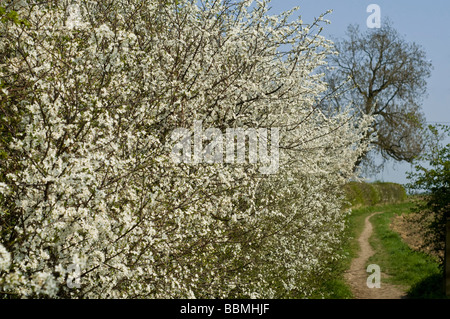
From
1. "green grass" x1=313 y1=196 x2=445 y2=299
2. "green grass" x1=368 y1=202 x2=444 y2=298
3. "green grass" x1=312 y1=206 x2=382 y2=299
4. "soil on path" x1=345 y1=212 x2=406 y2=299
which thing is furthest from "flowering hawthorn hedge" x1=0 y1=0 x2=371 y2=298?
"green grass" x1=368 y1=202 x2=444 y2=298

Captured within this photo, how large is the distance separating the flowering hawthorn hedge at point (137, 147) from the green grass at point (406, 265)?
470 cm

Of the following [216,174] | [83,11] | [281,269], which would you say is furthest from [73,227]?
[281,269]

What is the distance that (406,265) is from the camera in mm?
15461

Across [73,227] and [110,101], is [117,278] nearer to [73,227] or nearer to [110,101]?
[73,227]

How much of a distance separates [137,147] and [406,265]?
12.4 m

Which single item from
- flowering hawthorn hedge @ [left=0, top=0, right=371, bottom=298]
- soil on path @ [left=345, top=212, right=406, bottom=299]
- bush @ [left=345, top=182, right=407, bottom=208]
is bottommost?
soil on path @ [left=345, top=212, right=406, bottom=299]

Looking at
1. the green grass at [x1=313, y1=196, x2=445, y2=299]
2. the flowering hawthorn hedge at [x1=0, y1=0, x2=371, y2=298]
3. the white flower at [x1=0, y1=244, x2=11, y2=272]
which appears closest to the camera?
the white flower at [x1=0, y1=244, x2=11, y2=272]

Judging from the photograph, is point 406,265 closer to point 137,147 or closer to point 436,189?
point 436,189

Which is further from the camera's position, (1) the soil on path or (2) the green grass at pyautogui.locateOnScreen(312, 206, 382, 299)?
(1) the soil on path

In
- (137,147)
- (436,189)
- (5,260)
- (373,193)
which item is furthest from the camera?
(373,193)

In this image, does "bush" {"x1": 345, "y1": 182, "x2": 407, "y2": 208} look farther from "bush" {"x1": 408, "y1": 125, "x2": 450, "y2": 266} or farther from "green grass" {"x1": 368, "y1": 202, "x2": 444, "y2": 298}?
"bush" {"x1": 408, "y1": 125, "x2": 450, "y2": 266}

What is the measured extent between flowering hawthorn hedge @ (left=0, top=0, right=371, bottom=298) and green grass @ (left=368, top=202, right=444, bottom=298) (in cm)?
470

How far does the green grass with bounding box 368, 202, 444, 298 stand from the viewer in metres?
12.5

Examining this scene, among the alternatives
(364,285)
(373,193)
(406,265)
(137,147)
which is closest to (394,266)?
(406,265)
